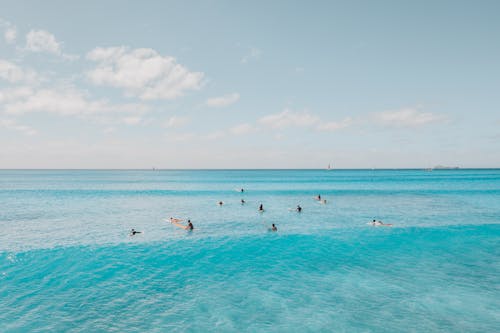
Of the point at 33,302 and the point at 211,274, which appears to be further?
the point at 211,274

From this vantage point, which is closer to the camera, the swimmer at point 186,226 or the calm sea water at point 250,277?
the calm sea water at point 250,277

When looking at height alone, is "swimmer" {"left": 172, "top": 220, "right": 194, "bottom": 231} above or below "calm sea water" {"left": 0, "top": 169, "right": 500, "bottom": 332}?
above

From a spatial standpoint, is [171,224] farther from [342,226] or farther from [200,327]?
[200,327]

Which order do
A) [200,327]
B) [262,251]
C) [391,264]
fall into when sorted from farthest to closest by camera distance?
[262,251]
[391,264]
[200,327]

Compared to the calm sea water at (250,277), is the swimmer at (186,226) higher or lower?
higher

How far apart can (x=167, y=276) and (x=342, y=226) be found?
27.6 m

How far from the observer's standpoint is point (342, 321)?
1680 centimetres

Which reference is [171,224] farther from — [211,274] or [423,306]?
[423,306]

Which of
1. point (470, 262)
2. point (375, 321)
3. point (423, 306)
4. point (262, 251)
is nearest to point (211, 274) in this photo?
point (262, 251)

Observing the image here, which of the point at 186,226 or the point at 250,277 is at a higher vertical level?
the point at 186,226

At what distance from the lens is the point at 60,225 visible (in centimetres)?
4250

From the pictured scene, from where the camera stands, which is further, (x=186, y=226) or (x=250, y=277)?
(x=186, y=226)

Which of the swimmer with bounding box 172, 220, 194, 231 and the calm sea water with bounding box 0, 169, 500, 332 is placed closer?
the calm sea water with bounding box 0, 169, 500, 332

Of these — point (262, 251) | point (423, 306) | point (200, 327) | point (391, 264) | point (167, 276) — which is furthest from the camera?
point (262, 251)
